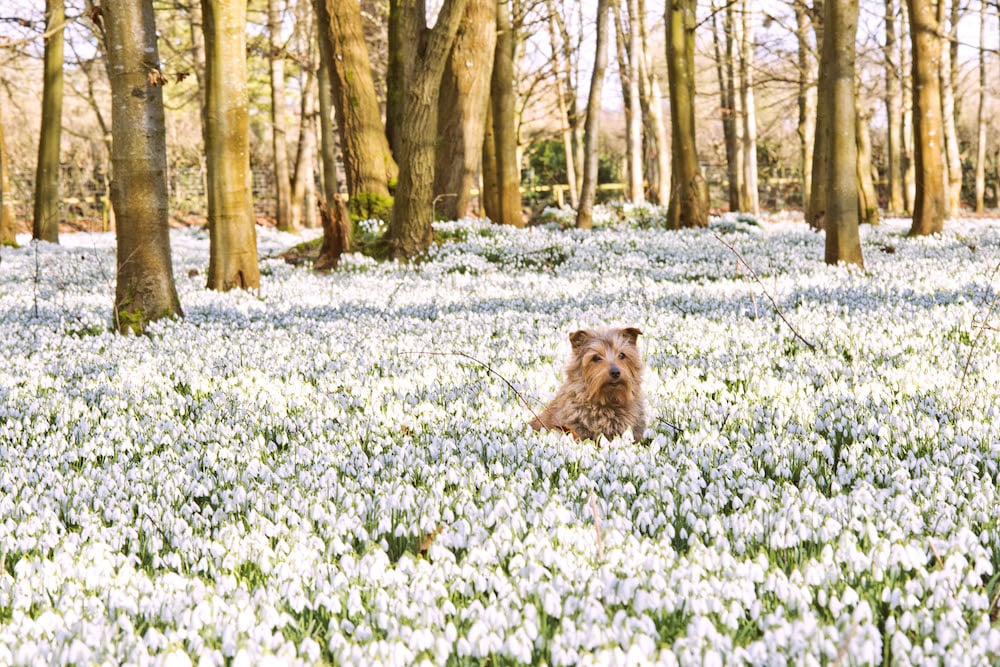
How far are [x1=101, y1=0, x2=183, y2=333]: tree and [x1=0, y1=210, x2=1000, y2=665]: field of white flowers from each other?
4.01 ft

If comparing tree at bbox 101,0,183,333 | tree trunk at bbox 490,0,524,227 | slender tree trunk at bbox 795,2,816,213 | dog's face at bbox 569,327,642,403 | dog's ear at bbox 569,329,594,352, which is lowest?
dog's face at bbox 569,327,642,403

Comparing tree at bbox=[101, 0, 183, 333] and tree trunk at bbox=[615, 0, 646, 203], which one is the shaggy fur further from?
tree trunk at bbox=[615, 0, 646, 203]

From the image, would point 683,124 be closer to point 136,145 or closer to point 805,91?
point 805,91

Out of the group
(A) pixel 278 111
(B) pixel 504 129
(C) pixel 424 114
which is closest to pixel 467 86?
(B) pixel 504 129

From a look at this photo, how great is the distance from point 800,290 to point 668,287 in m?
2.06

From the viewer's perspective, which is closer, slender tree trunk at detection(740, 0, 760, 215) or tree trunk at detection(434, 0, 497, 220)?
tree trunk at detection(434, 0, 497, 220)

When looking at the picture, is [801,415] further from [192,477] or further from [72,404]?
[72,404]

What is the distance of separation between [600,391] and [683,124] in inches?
732

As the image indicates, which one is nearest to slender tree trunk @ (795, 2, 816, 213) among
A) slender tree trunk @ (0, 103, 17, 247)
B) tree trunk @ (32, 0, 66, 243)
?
tree trunk @ (32, 0, 66, 243)

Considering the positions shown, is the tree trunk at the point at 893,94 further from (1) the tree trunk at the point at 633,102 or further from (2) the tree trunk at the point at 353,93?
(2) the tree trunk at the point at 353,93

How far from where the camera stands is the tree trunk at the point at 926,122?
21719 millimetres

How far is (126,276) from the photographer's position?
11.3 meters

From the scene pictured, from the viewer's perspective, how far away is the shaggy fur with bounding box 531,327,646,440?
5.74 m

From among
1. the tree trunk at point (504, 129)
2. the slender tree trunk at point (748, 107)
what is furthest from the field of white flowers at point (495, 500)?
the slender tree trunk at point (748, 107)
